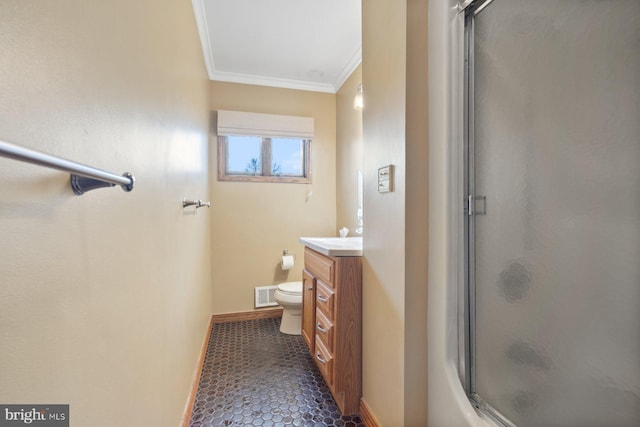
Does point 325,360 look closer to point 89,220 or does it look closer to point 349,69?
point 89,220

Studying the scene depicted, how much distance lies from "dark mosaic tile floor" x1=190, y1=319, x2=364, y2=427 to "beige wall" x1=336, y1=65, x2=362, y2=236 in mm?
1194

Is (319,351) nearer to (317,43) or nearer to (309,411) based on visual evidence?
(309,411)

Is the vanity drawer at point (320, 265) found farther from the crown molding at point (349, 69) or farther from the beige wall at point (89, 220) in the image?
the crown molding at point (349, 69)

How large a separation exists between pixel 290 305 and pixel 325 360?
0.85 metres

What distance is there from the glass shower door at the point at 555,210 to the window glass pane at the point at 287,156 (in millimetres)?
2198

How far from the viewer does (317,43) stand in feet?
7.59

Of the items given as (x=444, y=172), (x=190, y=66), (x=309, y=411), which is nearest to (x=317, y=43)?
(x=190, y=66)

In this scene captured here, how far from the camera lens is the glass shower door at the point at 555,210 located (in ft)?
2.02

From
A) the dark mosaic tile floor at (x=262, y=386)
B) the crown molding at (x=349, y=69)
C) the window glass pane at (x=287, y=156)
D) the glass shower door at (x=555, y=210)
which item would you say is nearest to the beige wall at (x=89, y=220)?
the dark mosaic tile floor at (x=262, y=386)

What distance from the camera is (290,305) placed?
2.41 metres

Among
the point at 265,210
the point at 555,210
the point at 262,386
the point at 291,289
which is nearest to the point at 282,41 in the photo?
the point at 265,210

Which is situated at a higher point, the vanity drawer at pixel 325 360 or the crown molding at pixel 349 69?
the crown molding at pixel 349 69

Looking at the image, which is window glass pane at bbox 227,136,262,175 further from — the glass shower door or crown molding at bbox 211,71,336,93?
the glass shower door

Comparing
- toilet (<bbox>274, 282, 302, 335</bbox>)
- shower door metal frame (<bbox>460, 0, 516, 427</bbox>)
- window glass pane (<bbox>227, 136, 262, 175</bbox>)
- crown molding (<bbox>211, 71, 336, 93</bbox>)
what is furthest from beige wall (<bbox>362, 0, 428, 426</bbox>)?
window glass pane (<bbox>227, 136, 262, 175</bbox>)
